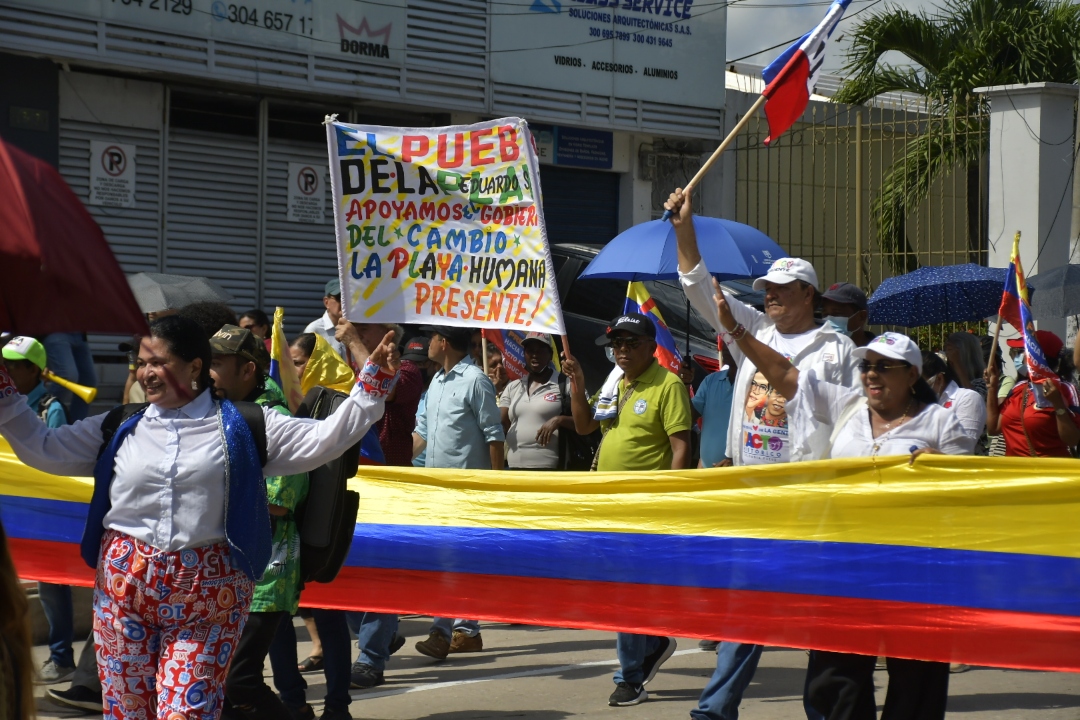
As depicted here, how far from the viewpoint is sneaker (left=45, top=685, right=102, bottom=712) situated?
22.3 ft

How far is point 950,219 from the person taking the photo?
2197 centimetres

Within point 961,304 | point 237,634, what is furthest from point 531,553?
point 961,304

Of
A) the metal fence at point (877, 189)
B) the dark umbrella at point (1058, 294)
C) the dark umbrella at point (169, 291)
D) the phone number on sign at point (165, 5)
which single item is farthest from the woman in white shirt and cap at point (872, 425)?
the phone number on sign at point (165, 5)

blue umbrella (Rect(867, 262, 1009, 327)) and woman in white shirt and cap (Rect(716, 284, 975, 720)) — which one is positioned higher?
blue umbrella (Rect(867, 262, 1009, 327))

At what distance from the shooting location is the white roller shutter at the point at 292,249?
1659 centimetres

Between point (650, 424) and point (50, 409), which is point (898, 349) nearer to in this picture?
point (650, 424)

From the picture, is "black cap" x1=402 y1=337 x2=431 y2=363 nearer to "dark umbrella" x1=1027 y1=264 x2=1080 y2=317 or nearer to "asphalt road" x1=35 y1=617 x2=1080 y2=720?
"asphalt road" x1=35 y1=617 x2=1080 y2=720

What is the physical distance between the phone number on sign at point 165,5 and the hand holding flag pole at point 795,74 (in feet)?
32.9

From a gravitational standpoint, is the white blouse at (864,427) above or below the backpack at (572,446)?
above

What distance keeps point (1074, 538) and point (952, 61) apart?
1422 cm

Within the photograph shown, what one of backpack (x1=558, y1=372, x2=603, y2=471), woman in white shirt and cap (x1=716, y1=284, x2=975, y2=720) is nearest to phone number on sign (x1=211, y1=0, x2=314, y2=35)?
backpack (x1=558, y1=372, x2=603, y2=471)

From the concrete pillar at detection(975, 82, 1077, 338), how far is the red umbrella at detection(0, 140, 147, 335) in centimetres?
1352

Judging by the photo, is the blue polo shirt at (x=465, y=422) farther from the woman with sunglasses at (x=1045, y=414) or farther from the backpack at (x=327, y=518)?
the woman with sunglasses at (x=1045, y=414)

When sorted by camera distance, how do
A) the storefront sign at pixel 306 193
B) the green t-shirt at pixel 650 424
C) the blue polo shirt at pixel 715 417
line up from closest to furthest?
the green t-shirt at pixel 650 424
the blue polo shirt at pixel 715 417
the storefront sign at pixel 306 193
